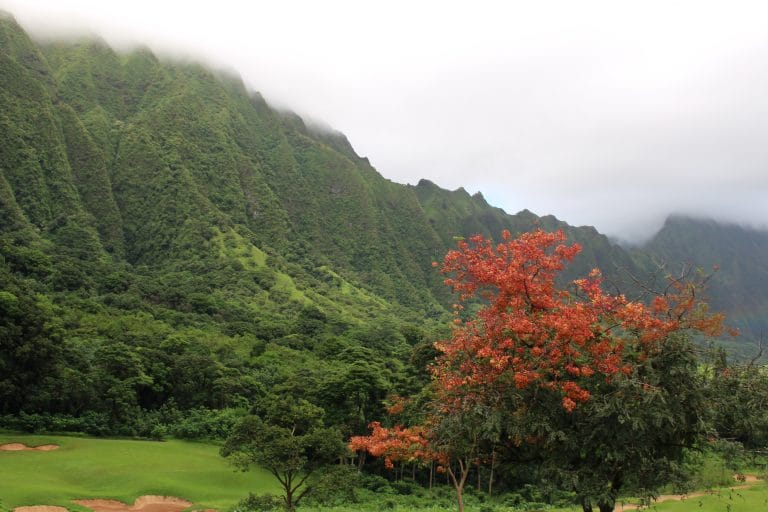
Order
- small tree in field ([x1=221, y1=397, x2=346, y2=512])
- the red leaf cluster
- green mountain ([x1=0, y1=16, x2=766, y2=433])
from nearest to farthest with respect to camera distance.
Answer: the red leaf cluster → small tree in field ([x1=221, y1=397, x2=346, y2=512]) → green mountain ([x1=0, y1=16, x2=766, y2=433])

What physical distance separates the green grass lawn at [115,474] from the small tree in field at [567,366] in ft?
67.3

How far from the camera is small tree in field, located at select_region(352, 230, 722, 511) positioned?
10320mm

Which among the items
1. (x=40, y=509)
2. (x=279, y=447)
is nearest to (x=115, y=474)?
(x=40, y=509)

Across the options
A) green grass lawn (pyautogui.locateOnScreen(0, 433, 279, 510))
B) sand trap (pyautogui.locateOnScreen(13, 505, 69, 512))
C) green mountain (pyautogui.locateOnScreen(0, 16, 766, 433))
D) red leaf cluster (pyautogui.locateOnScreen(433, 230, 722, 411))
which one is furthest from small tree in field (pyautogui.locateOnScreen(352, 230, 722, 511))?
green grass lawn (pyautogui.locateOnScreen(0, 433, 279, 510))

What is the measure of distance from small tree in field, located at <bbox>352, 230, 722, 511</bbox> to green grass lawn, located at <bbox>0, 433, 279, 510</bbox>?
67.3 feet

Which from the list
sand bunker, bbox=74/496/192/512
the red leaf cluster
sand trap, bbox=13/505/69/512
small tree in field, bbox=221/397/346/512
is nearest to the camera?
the red leaf cluster

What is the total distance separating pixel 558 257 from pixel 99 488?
26.5m

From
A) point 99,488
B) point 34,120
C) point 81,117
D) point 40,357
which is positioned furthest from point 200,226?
point 99,488

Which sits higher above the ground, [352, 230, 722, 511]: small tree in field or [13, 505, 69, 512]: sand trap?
[352, 230, 722, 511]: small tree in field

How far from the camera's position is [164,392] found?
167 ft

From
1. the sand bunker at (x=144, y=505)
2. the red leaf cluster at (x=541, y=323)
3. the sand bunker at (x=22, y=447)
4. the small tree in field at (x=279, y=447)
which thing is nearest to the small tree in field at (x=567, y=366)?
the red leaf cluster at (x=541, y=323)

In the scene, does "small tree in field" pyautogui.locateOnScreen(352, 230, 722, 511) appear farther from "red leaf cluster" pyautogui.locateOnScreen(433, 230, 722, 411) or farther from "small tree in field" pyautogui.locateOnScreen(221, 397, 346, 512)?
"small tree in field" pyautogui.locateOnScreen(221, 397, 346, 512)

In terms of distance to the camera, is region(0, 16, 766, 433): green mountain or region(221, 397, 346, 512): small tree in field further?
region(0, 16, 766, 433): green mountain

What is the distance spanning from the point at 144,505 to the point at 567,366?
24795 millimetres
